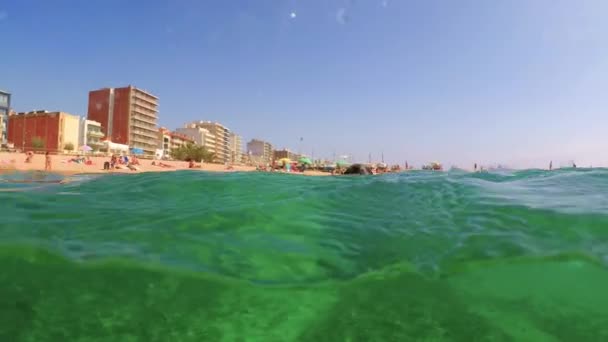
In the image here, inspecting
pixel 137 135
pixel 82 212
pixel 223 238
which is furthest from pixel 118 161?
pixel 137 135

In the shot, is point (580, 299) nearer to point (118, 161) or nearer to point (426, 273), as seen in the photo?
point (426, 273)

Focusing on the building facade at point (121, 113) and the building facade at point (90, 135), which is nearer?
the building facade at point (90, 135)

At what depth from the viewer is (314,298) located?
9.03ft

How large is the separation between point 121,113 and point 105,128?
6.15 metres

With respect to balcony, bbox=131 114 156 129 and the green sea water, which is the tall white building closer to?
balcony, bbox=131 114 156 129

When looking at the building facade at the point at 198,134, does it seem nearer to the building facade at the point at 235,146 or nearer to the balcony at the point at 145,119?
the balcony at the point at 145,119

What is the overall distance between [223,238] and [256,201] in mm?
1496

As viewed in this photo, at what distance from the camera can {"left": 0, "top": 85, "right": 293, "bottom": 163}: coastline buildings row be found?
60281 millimetres

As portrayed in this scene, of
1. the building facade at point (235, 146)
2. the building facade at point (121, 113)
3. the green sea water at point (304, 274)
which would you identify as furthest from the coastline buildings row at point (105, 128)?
the green sea water at point (304, 274)

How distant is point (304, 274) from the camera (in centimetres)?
292

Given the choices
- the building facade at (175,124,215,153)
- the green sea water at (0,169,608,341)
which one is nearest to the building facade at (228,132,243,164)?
the building facade at (175,124,215,153)

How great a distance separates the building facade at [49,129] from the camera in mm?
59938

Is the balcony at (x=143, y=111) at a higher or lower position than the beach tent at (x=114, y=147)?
higher

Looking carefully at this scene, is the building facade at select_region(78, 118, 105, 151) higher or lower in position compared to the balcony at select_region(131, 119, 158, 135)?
lower
